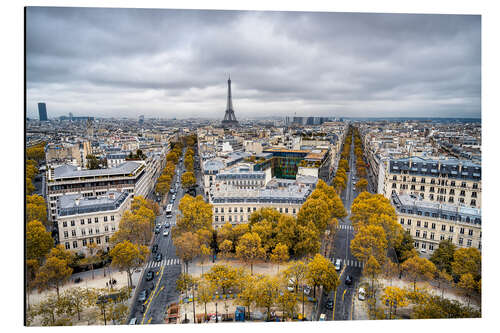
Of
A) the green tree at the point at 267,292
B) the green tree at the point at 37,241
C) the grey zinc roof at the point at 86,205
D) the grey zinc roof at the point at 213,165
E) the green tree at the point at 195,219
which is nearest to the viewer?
the green tree at the point at 267,292

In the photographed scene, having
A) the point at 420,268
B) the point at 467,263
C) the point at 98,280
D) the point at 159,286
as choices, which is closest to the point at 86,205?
the point at 98,280

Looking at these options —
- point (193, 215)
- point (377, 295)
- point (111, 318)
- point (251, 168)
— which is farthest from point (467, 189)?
point (111, 318)

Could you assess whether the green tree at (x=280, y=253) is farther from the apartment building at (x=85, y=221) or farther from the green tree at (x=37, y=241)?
the green tree at (x=37, y=241)

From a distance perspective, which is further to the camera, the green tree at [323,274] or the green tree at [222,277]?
the green tree at [323,274]

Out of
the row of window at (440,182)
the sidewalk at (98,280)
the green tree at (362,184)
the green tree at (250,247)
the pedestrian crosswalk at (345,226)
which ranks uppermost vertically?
the row of window at (440,182)

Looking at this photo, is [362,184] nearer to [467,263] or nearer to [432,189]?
[432,189]

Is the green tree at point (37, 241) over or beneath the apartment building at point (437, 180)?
beneath

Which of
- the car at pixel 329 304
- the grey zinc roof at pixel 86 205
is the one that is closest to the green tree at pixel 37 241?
the grey zinc roof at pixel 86 205

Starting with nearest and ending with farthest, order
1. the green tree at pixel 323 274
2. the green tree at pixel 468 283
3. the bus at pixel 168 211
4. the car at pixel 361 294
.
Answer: the green tree at pixel 468 283
the green tree at pixel 323 274
the car at pixel 361 294
the bus at pixel 168 211
